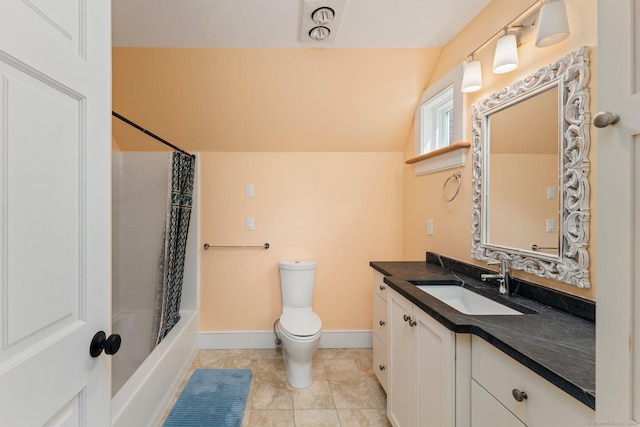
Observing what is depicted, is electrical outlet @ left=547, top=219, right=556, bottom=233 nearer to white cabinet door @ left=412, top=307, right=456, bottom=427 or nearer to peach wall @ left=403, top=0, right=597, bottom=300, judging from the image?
peach wall @ left=403, top=0, right=597, bottom=300

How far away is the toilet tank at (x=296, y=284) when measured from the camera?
2445mm

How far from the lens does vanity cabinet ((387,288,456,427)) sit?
1.05 meters

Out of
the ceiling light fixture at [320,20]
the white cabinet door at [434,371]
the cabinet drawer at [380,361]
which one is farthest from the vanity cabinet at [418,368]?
the ceiling light fixture at [320,20]

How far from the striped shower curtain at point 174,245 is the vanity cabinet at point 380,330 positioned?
5.00 feet

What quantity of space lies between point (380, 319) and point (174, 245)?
63.1 inches

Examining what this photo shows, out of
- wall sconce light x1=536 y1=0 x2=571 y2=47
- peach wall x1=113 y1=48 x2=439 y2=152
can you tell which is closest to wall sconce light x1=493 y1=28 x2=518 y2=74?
wall sconce light x1=536 y1=0 x2=571 y2=47

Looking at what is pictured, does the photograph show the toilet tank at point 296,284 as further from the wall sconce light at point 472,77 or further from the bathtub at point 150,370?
the wall sconce light at point 472,77

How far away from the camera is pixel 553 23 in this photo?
112 centimetres

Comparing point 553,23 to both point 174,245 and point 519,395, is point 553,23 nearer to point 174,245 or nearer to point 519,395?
point 519,395

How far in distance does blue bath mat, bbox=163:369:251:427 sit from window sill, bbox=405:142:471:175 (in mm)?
2097

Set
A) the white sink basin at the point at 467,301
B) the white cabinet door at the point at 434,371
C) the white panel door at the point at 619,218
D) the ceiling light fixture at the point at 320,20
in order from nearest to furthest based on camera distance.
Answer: the white panel door at the point at 619,218 → the white cabinet door at the point at 434,371 → the white sink basin at the point at 467,301 → the ceiling light fixture at the point at 320,20

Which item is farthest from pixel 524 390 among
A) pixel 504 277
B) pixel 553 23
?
pixel 553 23

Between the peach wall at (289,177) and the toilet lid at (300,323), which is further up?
the peach wall at (289,177)

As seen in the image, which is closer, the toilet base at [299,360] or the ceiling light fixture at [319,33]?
the ceiling light fixture at [319,33]
